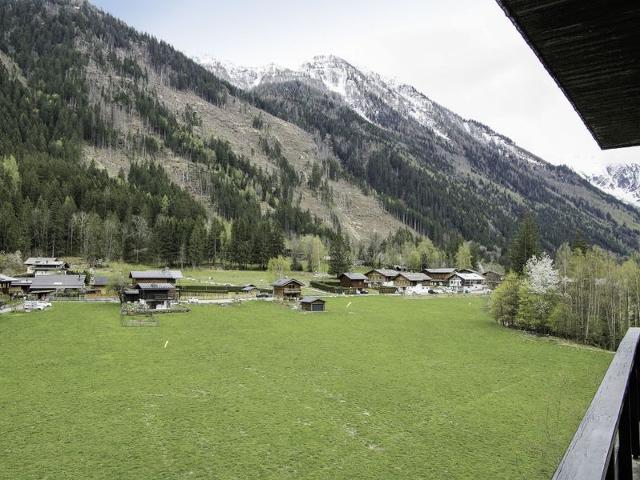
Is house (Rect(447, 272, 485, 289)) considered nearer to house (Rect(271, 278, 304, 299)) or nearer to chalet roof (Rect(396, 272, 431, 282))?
chalet roof (Rect(396, 272, 431, 282))

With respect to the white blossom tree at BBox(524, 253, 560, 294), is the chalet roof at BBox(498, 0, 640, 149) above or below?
above

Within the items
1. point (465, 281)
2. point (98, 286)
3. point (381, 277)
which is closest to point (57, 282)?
point (98, 286)

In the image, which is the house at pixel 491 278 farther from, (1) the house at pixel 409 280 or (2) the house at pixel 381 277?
(2) the house at pixel 381 277

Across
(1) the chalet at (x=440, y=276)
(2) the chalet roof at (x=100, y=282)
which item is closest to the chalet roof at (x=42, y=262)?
(2) the chalet roof at (x=100, y=282)

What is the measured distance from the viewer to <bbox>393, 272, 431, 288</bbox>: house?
12375 cm

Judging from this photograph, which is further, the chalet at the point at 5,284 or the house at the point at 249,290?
the house at the point at 249,290

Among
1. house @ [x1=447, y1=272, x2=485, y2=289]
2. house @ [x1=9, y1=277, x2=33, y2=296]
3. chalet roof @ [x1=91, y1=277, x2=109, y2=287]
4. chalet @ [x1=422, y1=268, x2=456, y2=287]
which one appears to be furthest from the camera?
chalet @ [x1=422, y1=268, x2=456, y2=287]

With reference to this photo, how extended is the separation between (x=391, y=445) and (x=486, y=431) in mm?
6941

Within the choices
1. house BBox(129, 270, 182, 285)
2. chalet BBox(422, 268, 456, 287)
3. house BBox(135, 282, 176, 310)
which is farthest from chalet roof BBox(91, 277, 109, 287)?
chalet BBox(422, 268, 456, 287)

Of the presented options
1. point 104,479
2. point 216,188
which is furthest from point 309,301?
point 216,188

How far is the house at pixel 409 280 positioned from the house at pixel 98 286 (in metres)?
76.8

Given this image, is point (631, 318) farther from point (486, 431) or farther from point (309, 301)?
point (309, 301)

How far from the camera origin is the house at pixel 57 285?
77.9 m

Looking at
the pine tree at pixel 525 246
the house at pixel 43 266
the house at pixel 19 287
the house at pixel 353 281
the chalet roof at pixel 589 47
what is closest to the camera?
the chalet roof at pixel 589 47
